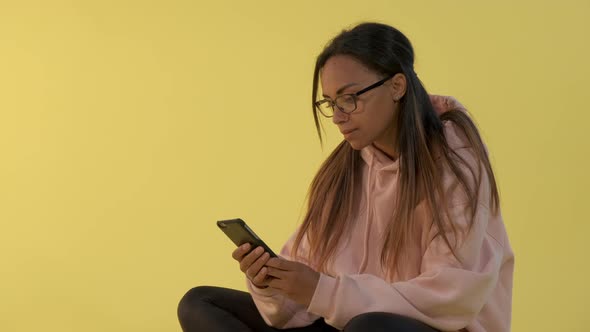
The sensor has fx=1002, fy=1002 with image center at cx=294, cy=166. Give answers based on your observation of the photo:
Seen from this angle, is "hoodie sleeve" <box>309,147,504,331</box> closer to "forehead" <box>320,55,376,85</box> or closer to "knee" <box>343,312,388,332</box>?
"knee" <box>343,312,388,332</box>

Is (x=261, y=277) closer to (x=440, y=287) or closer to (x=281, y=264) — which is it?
(x=281, y=264)

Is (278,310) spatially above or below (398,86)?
below

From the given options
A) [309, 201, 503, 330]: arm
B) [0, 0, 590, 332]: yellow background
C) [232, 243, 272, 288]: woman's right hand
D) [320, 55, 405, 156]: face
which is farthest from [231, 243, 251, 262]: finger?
[0, 0, 590, 332]: yellow background

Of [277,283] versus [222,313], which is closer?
[277,283]

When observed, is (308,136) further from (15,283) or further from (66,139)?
(15,283)

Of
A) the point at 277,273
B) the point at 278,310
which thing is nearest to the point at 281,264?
the point at 277,273

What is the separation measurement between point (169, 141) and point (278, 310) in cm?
132

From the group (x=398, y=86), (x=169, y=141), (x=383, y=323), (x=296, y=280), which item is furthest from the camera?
(x=169, y=141)

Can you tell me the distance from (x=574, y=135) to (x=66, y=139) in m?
1.46

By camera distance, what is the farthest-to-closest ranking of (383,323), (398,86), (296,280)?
(398,86) < (296,280) < (383,323)

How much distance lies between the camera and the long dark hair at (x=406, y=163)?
1587 millimetres

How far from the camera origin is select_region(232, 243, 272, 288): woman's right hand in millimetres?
1600

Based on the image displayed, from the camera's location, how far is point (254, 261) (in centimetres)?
161

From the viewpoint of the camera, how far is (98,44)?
2955 millimetres
